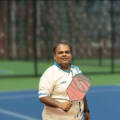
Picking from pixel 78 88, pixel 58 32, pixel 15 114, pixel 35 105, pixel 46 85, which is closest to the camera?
pixel 78 88

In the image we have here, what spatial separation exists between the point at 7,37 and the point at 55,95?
2894 centimetres

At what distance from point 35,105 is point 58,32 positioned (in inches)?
762

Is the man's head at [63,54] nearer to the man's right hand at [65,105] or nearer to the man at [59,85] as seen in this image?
the man at [59,85]

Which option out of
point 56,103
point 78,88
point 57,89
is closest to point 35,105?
point 57,89

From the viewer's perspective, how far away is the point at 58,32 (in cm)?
2809

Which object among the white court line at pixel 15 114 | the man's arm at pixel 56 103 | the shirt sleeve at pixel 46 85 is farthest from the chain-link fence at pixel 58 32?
the man's arm at pixel 56 103

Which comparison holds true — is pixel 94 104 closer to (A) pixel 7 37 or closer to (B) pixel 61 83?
(B) pixel 61 83

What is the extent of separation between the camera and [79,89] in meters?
3.66

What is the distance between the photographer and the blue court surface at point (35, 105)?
7.65 m

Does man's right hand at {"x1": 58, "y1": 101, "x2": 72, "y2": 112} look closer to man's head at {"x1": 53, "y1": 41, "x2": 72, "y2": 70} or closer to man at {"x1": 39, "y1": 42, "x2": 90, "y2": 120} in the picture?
man at {"x1": 39, "y1": 42, "x2": 90, "y2": 120}

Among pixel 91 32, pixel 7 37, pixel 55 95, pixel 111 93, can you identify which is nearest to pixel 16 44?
pixel 7 37

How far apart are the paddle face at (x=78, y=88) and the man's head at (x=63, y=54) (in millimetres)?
205

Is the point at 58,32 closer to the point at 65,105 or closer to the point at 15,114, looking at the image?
the point at 15,114

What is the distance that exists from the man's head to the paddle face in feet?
0.67
